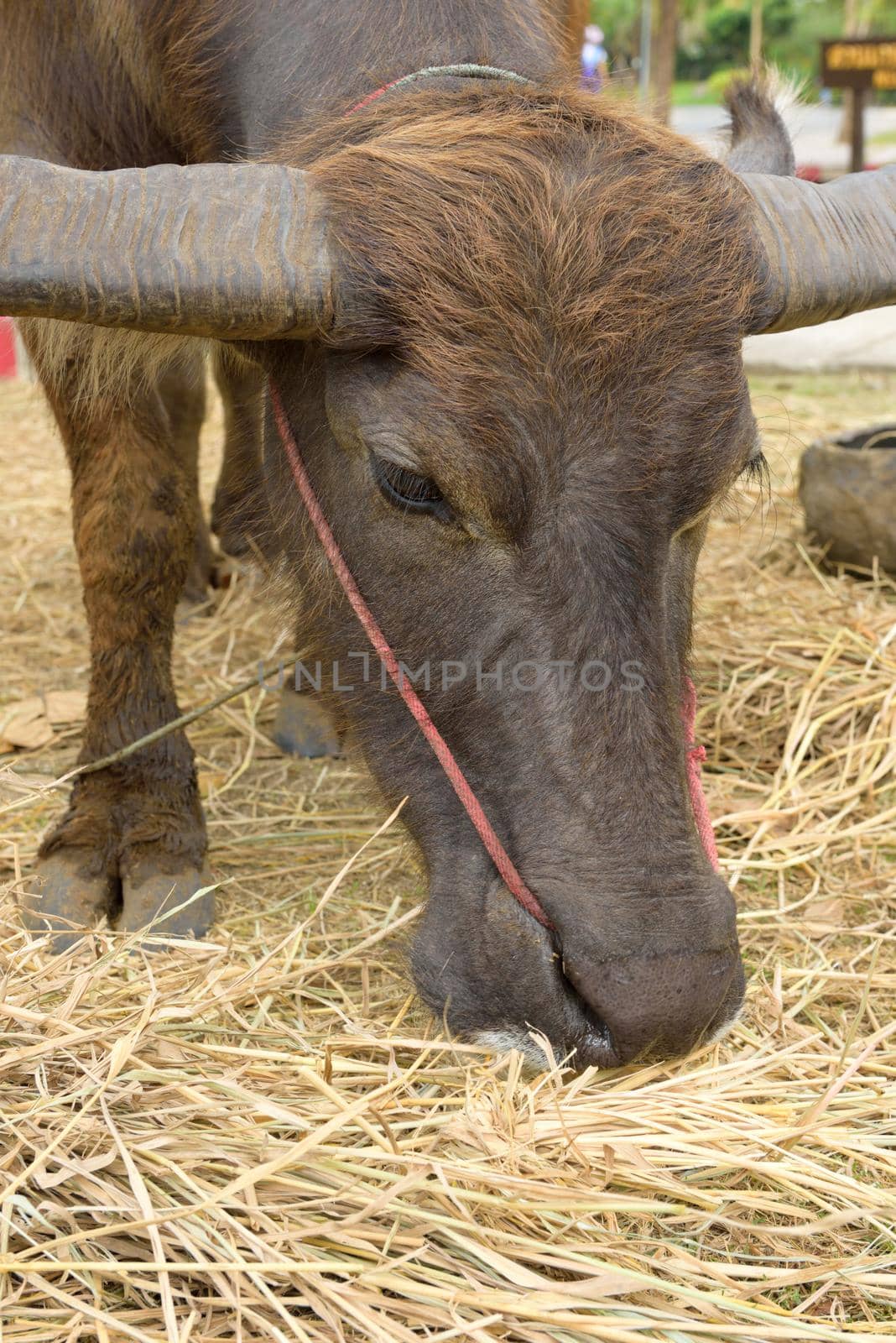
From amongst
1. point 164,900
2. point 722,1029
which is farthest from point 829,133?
point 722,1029

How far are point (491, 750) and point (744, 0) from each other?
52.8m

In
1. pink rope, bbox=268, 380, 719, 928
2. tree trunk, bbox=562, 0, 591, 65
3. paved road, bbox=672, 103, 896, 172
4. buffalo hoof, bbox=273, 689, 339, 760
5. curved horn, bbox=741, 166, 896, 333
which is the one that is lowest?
paved road, bbox=672, 103, 896, 172

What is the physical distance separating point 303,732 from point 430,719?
1.72 m

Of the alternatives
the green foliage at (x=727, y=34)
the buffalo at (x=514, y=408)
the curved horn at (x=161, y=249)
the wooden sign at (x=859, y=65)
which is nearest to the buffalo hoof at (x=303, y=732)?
the buffalo at (x=514, y=408)

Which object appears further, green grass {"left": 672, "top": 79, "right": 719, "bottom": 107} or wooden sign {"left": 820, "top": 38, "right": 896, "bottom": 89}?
green grass {"left": 672, "top": 79, "right": 719, "bottom": 107}

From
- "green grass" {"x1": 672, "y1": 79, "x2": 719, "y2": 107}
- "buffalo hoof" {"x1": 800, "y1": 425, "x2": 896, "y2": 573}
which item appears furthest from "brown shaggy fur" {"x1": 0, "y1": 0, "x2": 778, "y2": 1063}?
"green grass" {"x1": 672, "y1": 79, "x2": 719, "y2": 107}

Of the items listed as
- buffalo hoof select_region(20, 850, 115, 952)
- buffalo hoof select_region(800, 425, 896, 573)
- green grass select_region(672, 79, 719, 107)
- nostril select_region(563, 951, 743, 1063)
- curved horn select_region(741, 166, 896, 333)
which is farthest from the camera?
green grass select_region(672, 79, 719, 107)

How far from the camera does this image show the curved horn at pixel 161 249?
2.07 metres

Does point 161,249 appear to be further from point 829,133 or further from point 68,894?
point 829,133

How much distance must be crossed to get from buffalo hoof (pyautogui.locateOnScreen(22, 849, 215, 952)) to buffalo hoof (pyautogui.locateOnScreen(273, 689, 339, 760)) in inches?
34.8

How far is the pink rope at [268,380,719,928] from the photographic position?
219cm

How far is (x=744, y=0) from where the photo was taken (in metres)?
47.7

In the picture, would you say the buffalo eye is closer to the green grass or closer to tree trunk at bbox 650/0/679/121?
tree trunk at bbox 650/0/679/121

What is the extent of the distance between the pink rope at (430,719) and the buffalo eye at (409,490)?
23 cm
